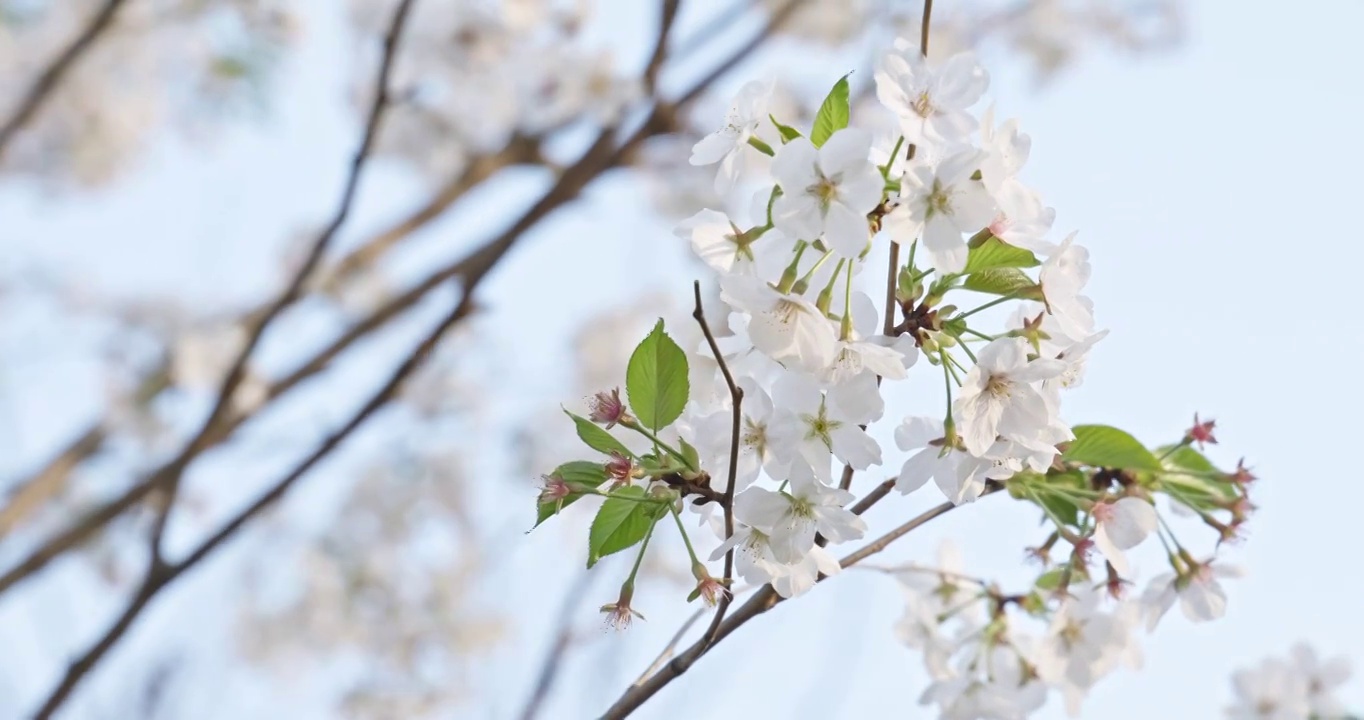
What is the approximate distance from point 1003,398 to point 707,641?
20 centimetres

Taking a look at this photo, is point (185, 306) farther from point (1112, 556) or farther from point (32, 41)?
point (1112, 556)

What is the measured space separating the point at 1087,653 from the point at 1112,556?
173mm

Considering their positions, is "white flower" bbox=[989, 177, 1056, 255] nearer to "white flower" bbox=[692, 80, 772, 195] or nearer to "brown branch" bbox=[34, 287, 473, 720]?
"white flower" bbox=[692, 80, 772, 195]

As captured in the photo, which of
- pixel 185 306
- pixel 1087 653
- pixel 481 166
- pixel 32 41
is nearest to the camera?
pixel 1087 653

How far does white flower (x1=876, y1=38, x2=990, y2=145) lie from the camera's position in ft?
1.99

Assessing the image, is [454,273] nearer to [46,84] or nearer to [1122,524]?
[46,84]

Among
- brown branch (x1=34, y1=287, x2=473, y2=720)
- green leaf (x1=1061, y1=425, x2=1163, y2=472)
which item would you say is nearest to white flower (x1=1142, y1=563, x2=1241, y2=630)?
green leaf (x1=1061, y1=425, x2=1163, y2=472)

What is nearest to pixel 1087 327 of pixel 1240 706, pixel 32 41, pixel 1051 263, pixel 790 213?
pixel 1051 263

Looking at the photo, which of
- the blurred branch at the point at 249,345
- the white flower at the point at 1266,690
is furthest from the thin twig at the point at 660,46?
the white flower at the point at 1266,690

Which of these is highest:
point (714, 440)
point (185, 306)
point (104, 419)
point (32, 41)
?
point (32, 41)

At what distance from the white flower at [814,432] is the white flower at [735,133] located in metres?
0.13

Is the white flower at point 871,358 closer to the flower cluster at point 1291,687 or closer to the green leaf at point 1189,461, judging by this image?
the green leaf at point 1189,461

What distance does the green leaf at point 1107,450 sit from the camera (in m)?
0.72

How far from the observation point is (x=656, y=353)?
2.04 ft
